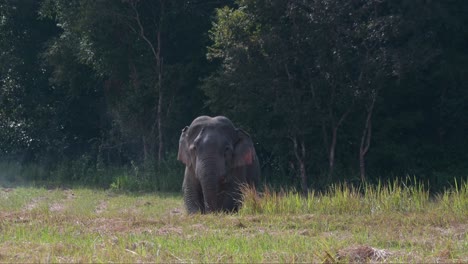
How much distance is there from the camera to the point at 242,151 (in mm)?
18406

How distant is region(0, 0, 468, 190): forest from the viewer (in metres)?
24.0

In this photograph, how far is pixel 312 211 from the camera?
1495 centimetres

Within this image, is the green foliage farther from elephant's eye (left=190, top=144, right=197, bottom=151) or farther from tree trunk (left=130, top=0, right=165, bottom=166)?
tree trunk (left=130, top=0, right=165, bottom=166)

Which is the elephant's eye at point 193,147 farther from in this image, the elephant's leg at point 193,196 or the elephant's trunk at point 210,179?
the elephant's leg at point 193,196

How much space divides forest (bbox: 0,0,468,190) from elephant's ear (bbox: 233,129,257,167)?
19.3 feet

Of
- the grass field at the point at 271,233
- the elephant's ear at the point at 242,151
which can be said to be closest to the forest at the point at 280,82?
the elephant's ear at the point at 242,151

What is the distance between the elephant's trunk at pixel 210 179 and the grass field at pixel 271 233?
1.96 m

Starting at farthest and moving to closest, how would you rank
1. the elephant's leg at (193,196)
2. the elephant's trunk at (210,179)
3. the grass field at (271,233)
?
the elephant's leg at (193,196) < the elephant's trunk at (210,179) < the grass field at (271,233)

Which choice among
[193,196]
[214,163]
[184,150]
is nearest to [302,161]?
[184,150]

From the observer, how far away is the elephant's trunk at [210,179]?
1738 cm

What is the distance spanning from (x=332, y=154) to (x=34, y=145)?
1414 cm

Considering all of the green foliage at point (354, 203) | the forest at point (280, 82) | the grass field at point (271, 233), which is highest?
the forest at point (280, 82)

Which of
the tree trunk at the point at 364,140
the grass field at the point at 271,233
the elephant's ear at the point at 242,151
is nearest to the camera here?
the grass field at the point at 271,233

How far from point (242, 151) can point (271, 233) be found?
6387 mm
